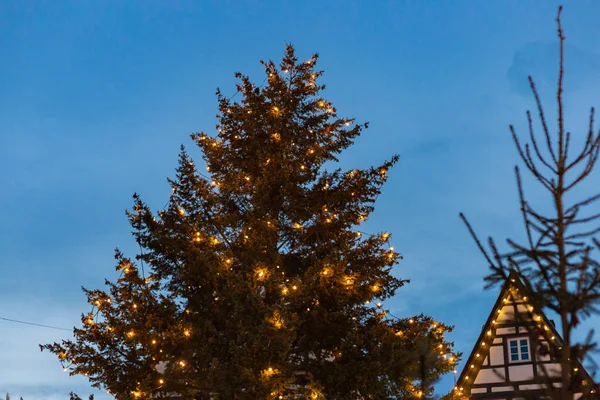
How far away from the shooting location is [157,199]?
18900cm

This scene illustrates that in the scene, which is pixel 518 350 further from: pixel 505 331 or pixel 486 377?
pixel 486 377

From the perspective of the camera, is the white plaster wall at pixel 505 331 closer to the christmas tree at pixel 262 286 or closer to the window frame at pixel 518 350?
the window frame at pixel 518 350


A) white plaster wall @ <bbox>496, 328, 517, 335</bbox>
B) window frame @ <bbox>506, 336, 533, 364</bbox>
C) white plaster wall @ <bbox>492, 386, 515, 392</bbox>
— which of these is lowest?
white plaster wall @ <bbox>492, 386, 515, 392</bbox>

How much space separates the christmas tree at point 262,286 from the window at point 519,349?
5.59m

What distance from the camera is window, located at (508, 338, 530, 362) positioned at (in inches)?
768

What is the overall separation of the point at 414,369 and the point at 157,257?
20.2ft

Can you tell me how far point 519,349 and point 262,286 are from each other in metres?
9.25

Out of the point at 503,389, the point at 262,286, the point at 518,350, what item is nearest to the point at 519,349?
the point at 518,350

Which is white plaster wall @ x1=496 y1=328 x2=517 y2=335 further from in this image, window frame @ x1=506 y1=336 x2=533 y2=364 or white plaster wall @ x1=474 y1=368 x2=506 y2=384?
white plaster wall @ x1=474 y1=368 x2=506 y2=384

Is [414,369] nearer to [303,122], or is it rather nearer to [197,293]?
[197,293]

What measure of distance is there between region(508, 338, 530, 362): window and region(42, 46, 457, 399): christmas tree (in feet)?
18.3

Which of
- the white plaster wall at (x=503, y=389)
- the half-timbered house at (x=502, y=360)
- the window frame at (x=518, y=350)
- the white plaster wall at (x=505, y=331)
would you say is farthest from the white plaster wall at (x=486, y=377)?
the white plaster wall at (x=505, y=331)

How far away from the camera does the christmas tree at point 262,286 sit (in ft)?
44.2

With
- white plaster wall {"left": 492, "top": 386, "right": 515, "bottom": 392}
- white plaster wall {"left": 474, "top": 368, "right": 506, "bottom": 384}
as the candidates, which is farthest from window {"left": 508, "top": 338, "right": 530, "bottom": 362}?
white plaster wall {"left": 492, "top": 386, "right": 515, "bottom": 392}
